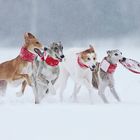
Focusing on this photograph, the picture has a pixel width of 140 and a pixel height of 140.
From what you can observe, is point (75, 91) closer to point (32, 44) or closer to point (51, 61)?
point (51, 61)

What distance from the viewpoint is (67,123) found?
11.8 feet

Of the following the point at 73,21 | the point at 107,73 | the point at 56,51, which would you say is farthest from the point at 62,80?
the point at 73,21

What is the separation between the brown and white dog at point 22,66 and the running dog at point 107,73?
2.03ft

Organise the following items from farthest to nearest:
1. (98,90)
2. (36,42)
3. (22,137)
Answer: (98,90)
(36,42)
(22,137)

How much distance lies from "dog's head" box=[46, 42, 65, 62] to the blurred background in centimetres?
303

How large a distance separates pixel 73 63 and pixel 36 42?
45 centimetres

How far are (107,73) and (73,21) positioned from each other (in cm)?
305

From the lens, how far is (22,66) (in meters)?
4.64

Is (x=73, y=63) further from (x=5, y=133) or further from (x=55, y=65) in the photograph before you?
(x=5, y=133)

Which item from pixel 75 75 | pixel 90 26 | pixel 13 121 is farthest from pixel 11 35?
pixel 13 121

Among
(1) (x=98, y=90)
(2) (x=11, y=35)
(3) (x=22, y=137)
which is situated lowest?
(3) (x=22, y=137)

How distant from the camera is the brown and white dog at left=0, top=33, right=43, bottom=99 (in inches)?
179

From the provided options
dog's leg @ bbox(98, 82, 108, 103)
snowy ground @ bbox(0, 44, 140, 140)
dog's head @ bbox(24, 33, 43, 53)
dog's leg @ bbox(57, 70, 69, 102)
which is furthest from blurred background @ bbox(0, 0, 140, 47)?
snowy ground @ bbox(0, 44, 140, 140)

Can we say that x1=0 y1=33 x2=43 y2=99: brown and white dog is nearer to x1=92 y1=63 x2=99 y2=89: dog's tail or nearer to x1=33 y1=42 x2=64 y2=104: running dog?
x1=33 y1=42 x2=64 y2=104: running dog
